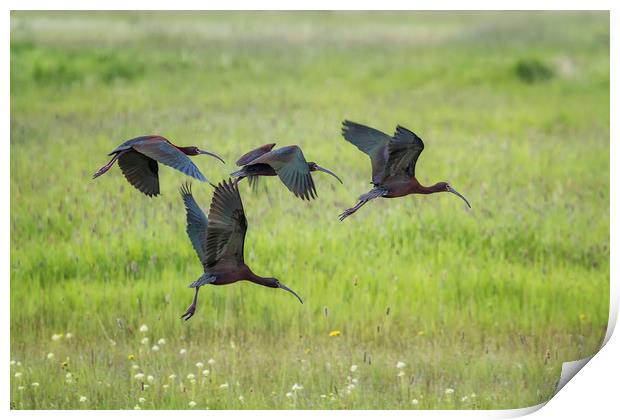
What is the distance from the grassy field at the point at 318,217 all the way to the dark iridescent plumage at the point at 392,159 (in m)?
1.41

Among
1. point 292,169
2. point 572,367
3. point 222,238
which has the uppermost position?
point 292,169

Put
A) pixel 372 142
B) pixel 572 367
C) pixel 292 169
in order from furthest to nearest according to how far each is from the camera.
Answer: pixel 572 367 → pixel 372 142 → pixel 292 169

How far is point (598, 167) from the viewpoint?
521 centimetres

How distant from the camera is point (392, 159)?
306cm

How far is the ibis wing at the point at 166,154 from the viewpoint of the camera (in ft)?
9.01

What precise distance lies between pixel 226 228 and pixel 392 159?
1.53 feet

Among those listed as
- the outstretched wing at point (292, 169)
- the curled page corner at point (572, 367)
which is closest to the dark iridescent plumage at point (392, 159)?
the outstretched wing at point (292, 169)

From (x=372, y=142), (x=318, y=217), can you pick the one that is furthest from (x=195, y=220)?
(x=318, y=217)

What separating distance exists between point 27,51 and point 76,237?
2.82 feet

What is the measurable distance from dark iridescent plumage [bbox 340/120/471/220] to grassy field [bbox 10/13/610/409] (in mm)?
1414

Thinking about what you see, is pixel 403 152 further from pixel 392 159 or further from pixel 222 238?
pixel 222 238

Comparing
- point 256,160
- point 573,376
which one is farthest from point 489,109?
point 256,160

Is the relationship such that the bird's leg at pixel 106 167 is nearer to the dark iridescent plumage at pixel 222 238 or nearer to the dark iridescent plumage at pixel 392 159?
the dark iridescent plumage at pixel 222 238

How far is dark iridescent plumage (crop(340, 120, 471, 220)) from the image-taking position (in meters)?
3.01
